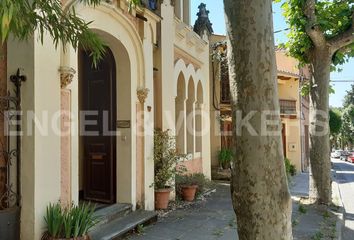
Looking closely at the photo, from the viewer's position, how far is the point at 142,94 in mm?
8398

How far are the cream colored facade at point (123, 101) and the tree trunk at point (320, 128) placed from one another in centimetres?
373

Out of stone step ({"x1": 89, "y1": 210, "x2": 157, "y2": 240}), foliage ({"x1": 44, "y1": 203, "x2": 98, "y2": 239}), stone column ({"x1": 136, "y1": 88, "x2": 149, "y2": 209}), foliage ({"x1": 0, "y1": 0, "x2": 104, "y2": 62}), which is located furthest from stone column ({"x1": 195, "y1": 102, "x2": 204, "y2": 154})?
foliage ({"x1": 0, "y1": 0, "x2": 104, "y2": 62})

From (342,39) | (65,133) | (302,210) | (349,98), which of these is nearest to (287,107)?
(342,39)

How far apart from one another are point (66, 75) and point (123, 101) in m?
2.25

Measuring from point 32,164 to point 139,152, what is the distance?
3.26 m

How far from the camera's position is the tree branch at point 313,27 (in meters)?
9.49

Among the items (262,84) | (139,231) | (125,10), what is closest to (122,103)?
(125,10)

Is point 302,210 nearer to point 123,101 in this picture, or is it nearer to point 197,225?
point 197,225

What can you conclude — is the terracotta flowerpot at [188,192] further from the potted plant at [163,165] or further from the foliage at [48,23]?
the foliage at [48,23]

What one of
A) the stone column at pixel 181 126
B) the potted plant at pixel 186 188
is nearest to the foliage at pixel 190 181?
the potted plant at pixel 186 188

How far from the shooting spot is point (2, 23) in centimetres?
205

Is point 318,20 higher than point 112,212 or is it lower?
higher

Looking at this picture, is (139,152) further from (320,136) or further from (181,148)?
(320,136)

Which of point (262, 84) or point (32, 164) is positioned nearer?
point (262, 84)
